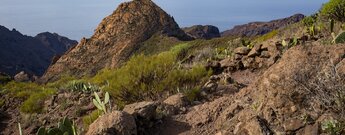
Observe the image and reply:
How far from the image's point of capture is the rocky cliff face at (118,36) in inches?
2111

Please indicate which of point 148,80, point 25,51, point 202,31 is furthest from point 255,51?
point 25,51

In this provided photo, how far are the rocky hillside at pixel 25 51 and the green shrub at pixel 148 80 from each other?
82.9 meters

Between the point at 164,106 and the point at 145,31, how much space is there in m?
48.1

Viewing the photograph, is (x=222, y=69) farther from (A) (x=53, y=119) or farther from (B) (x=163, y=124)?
(B) (x=163, y=124)

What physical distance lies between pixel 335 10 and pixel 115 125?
12796mm

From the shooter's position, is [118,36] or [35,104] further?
[118,36]

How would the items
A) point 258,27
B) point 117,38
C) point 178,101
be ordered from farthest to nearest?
point 258,27
point 117,38
point 178,101

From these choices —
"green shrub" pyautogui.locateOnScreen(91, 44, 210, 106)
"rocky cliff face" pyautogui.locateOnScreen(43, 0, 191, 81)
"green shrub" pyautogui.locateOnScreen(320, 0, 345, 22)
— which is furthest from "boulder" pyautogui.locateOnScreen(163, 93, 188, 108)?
"rocky cliff face" pyautogui.locateOnScreen(43, 0, 191, 81)

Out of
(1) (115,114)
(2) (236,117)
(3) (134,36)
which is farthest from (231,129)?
(3) (134,36)

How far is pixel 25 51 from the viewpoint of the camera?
376ft

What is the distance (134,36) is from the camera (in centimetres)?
5566

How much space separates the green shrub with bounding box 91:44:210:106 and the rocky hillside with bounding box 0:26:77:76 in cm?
8290

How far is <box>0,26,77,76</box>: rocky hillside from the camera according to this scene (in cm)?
9898

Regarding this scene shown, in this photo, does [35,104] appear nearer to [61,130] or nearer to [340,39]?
[61,130]
